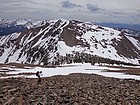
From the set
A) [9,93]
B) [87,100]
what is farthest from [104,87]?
[9,93]

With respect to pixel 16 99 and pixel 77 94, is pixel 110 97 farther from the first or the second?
pixel 16 99

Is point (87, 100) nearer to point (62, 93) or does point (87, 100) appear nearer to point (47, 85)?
point (62, 93)

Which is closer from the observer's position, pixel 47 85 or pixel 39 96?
pixel 39 96

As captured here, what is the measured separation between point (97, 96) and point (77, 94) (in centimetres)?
177

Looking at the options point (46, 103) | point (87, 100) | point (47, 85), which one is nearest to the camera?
point (46, 103)

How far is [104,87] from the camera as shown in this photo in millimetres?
28641

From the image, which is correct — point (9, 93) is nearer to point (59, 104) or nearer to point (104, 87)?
point (59, 104)

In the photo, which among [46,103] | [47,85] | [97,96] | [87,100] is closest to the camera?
[46,103]

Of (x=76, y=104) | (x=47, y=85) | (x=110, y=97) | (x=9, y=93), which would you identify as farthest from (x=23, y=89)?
(x=110, y=97)

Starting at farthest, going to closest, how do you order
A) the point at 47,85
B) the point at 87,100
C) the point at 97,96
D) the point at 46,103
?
the point at 47,85 → the point at 97,96 → the point at 87,100 → the point at 46,103

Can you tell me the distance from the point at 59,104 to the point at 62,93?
2564mm

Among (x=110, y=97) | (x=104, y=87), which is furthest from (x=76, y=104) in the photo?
(x=104, y=87)

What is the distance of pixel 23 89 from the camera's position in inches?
956

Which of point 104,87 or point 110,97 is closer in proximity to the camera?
point 110,97
